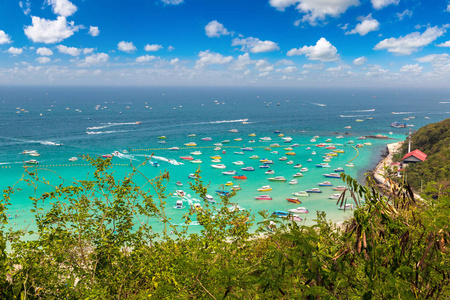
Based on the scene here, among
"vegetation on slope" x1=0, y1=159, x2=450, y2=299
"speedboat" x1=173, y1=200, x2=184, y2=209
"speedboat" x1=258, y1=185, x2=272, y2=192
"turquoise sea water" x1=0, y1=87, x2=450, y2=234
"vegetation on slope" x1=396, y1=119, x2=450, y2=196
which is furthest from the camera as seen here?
"speedboat" x1=258, y1=185, x2=272, y2=192

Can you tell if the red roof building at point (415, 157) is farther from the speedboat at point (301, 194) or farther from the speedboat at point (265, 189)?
the speedboat at point (265, 189)

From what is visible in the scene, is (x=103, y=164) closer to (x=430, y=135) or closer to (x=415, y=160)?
(x=415, y=160)

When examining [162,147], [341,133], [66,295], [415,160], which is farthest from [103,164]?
[341,133]

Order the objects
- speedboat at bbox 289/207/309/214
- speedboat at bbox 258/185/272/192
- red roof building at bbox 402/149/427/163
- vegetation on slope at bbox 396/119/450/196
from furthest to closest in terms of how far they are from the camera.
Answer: red roof building at bbox 402/149/427/163 → speedboat at bbox 258/185/272/192 → vegetation on slope at bbox 396/119/450/196 → speedboat at bbox 289/207/309/214

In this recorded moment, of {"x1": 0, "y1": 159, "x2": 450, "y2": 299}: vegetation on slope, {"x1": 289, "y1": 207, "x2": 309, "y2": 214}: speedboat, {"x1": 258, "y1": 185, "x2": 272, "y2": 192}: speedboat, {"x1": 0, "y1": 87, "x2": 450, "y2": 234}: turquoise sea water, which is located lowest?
{"x1": 289, "y1": 207, "x2": 309, "y2": 214}: speedboat

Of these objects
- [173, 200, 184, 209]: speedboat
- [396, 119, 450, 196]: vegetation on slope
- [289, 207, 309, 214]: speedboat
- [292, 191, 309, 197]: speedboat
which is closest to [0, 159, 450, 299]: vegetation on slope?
[173, 200, 184, 209]: speedboat

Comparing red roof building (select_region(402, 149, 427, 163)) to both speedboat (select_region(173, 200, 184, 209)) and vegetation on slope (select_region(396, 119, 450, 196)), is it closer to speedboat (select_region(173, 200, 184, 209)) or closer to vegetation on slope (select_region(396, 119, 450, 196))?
vegetation on slope (select_region(396, 119, 450, 196))
